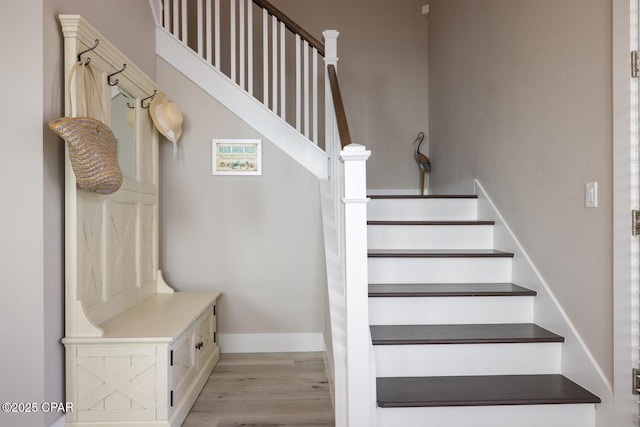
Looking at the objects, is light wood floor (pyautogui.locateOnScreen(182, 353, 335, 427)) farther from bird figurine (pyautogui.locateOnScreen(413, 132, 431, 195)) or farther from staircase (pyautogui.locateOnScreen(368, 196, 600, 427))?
bird figurine (pyautogui.locateOnScreen(413, 132, 431, 195))

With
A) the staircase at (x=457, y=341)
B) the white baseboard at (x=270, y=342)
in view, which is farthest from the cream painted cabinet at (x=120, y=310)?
the staircase at (x=457, y=341)

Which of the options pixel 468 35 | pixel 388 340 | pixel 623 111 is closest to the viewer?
pixel 623 111

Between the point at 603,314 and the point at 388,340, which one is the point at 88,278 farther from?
the point at 603,314

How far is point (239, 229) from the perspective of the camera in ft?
10.7

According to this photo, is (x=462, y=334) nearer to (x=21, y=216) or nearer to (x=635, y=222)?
(x=635, y=222)

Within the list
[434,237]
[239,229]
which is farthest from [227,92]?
[434,237]

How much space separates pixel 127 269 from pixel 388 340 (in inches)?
62.4

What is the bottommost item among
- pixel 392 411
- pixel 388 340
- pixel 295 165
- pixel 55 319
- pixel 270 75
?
pixel 392 411

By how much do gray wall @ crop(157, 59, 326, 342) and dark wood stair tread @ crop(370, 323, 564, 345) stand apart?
1086mm

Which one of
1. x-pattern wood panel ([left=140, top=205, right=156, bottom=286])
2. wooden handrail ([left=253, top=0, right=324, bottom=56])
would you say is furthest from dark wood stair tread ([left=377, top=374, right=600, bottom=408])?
wooden handrail ([left=253, top=0, right=324, bottom=56])

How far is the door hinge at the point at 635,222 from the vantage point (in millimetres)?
1682

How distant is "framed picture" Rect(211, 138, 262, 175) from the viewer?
10.6 ft

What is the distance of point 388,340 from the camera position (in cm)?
207

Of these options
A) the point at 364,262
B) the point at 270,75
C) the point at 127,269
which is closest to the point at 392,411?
the point at 364,262
